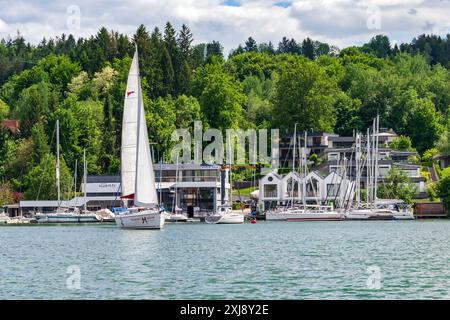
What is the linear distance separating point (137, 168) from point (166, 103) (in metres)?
67.7

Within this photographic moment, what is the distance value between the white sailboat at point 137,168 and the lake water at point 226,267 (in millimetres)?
5062

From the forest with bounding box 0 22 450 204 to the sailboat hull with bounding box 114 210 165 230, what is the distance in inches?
1788

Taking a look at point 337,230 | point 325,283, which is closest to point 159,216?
point 337,230

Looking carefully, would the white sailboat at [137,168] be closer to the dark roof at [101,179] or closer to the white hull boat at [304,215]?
the white hull boat at [304,215]

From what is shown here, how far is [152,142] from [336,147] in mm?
28470

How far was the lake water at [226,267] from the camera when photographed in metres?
40.4

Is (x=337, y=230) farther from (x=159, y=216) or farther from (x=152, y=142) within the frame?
(x=152, y=142)

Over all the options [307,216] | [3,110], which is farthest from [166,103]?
[307,216]

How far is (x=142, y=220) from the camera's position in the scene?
86375 millimetres

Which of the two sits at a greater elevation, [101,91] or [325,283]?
[101,91]

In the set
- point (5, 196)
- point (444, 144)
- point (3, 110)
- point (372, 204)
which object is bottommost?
point (372, 204)

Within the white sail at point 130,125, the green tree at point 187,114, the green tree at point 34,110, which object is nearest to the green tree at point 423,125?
the green tree at point 187,114

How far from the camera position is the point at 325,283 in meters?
43.0

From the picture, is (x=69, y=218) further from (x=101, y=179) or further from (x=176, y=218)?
(x=101, y=179)
